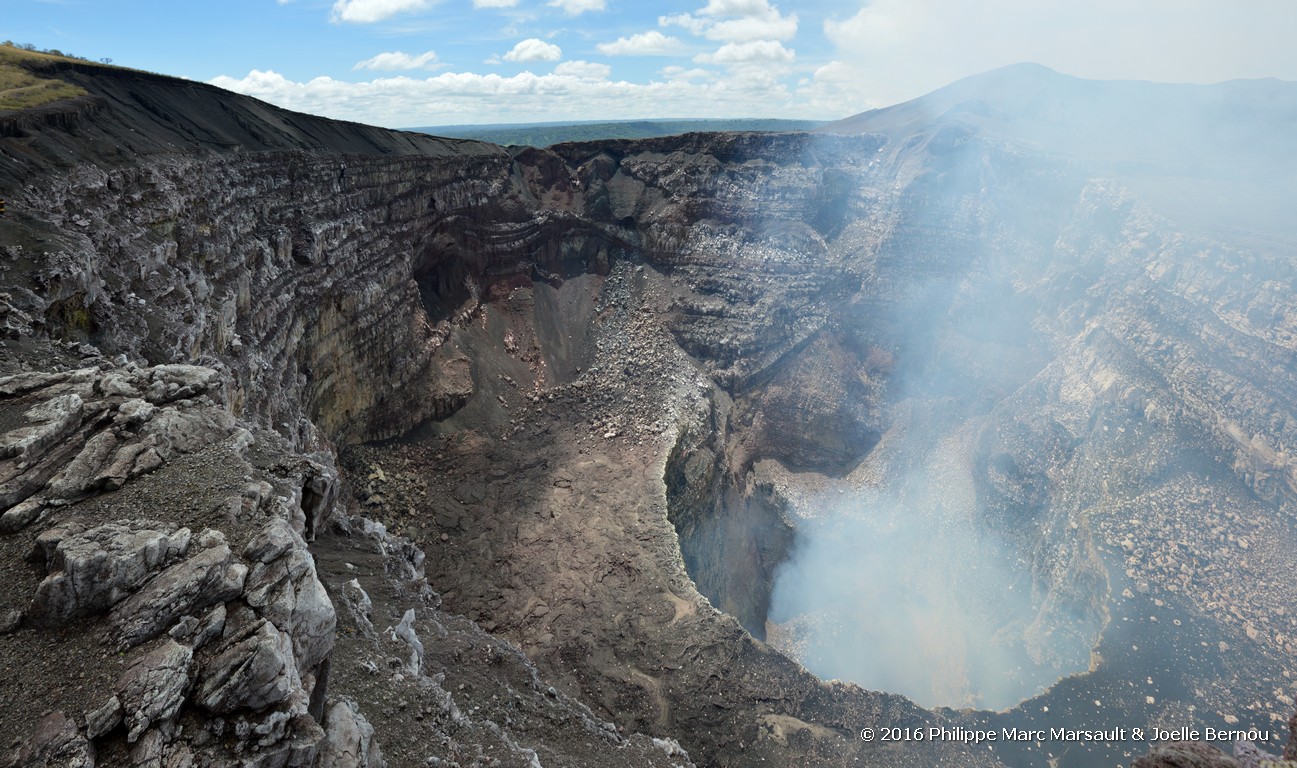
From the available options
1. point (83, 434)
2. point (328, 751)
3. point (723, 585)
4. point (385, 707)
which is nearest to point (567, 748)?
point (385, 707)

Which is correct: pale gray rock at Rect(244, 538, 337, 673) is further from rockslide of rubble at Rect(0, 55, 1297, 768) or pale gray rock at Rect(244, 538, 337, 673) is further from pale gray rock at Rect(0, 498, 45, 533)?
pale gray rock at Rect(0, 498, 45, 533)

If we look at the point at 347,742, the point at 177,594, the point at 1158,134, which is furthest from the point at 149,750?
the point at 1158,134

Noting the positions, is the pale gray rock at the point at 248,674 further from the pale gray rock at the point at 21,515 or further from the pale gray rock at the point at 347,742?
the pale gray rock at the point at 21,515

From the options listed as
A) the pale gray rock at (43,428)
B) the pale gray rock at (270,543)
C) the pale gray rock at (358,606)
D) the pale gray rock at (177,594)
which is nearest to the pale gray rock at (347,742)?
the pale gray rock at (177,594)

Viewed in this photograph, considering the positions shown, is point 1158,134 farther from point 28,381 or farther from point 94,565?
point 28,381

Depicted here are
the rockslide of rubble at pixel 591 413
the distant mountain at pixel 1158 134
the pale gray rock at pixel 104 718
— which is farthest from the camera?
the distant mountain at pixel 1158 134

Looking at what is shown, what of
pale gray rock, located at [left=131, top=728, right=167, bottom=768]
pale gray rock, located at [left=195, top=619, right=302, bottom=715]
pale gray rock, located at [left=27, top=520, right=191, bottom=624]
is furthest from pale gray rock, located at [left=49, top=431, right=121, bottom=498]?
pale gray rock, located at [left=131, top=728, right=167, bottom=768]
